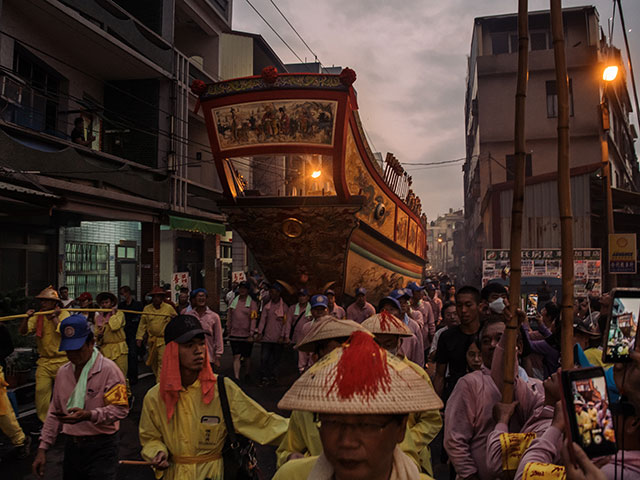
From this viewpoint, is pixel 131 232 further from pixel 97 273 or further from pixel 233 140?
pixel 233 140

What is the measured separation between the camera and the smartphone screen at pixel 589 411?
154 centimetres

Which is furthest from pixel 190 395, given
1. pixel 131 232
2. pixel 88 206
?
pixel 131 232

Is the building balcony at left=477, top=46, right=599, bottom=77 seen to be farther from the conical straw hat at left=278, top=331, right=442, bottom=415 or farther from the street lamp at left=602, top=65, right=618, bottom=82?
the conical straw hat at left=278, top=331, right=442, bottom=415

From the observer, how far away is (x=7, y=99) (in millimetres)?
10664

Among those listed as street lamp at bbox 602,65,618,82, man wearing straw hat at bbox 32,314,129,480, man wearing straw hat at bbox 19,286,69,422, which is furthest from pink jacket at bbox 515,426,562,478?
street lamp at bbox 602,65,618,82

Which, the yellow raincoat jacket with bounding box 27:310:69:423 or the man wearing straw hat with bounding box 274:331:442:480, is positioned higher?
the man wearing straw hat with bounding box 274:331:442:480

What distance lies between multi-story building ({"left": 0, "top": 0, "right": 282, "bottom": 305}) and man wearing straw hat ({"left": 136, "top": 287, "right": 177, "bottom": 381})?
2525mm

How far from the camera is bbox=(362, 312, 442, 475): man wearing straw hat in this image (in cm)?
276

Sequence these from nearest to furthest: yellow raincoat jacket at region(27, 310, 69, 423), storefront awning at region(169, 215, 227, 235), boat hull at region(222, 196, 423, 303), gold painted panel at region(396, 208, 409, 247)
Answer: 1. yellow raincoat jacket at region(27, 310, 69, 423)
2. boat hull at region(222, 196, 423, 303)
3. gold painted panel at region(396, 208, 409, 247)
4. storefront awning at region(169, 215, 227, 235)

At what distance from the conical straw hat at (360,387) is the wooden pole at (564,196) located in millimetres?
1065

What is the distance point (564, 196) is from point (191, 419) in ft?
7.96

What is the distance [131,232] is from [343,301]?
926 centimetres

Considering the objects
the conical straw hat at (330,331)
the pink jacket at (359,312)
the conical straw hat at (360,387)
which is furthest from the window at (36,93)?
the conical straw hat at (360,387)

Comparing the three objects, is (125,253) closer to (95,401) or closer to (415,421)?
A: (95,401)
